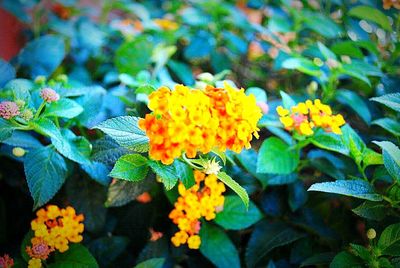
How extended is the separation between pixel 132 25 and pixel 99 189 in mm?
→ 817

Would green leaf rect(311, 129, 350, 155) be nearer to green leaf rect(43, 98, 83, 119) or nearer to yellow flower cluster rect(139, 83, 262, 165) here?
yellow flower cluster rect(139, 83, 262, 165)

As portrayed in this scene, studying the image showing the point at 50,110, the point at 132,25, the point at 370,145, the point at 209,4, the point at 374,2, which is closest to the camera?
the point at 50,110

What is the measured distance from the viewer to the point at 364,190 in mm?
802

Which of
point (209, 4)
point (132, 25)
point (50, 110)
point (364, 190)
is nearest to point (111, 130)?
point (50, 110)

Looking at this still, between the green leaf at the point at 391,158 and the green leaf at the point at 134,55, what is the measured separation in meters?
0.74

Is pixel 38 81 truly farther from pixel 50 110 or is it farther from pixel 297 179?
pixel 297 179

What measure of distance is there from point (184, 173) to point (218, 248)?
0.26 metres

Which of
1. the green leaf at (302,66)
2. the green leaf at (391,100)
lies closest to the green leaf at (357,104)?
the green leaf at (302,66)

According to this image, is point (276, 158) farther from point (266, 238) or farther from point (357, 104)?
point (357, 104)

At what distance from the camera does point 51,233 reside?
0.83 metres

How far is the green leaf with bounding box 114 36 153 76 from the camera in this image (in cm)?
125

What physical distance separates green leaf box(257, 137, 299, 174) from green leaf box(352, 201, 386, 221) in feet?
0.58

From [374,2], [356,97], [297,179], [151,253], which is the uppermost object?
[374,2]

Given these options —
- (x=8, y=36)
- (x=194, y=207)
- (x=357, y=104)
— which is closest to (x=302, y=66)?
(x=357, y=104)
